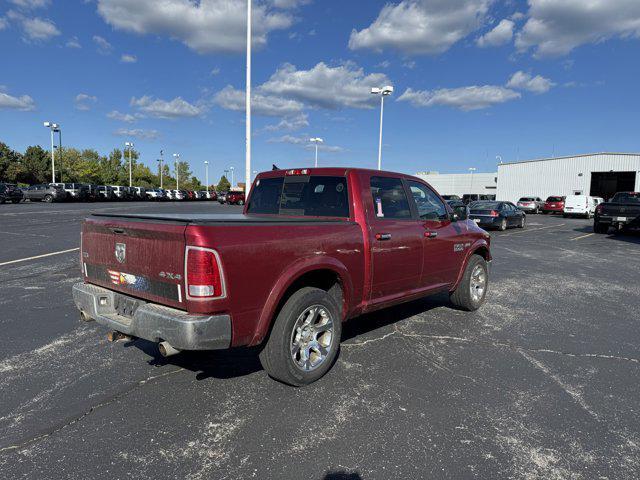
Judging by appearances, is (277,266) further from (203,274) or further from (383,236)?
(383,236)

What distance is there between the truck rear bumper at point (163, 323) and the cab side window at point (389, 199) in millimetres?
2053

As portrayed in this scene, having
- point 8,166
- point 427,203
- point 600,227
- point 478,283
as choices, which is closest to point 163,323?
point 427,203

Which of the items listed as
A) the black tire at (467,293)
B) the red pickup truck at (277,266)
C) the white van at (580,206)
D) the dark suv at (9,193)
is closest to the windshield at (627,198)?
the white van at (580,206)

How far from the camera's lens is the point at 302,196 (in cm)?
461

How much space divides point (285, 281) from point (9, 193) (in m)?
41.4

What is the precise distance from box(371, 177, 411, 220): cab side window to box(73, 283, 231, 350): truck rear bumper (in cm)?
205

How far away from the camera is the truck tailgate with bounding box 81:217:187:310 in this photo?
3.01 metres

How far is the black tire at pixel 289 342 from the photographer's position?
3385mm

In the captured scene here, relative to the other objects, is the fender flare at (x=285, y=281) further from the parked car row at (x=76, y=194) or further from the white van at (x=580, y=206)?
the parked car row at (x=76, y=194)

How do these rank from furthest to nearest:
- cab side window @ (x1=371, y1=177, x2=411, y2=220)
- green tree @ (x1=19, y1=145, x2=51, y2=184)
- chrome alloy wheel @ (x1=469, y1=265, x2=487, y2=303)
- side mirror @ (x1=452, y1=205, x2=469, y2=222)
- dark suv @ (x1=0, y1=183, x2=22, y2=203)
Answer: green tree @ (x1=19, y1=145, x2=51, y2=184)
dark suv @ (x1=0, y1=183, x2=22, y2=203)
chrome alloy wheel @ (x1=469, y1=265, x2=487, y2=303)
side mirror @ (x1=452, y1=205, x2=469, y2=222)
cab side window @ (x1=371, y1=177, x2=411, y2=220)

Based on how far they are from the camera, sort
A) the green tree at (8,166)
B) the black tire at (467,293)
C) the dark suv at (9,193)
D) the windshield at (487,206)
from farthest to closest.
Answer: the green tree at (8,166), the dark suv at (9,193), the windshield at (487,206), the black tire at (467,293)

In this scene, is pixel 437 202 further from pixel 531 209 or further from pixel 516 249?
pixel 531 209

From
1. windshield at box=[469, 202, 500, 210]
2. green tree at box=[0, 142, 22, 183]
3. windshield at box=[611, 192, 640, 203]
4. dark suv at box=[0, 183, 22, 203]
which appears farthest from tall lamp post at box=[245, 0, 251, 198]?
green tree at box=[0, 142, 22, 183]

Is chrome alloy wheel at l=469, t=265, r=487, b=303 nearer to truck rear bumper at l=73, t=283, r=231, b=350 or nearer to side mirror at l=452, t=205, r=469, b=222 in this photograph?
side mirror at l=452, t=205, r=469, b=222
